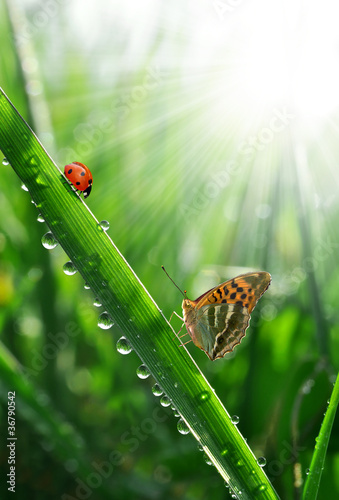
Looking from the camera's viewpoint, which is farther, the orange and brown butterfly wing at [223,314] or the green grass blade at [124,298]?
the orange and brown butterfly wing at [223,314]

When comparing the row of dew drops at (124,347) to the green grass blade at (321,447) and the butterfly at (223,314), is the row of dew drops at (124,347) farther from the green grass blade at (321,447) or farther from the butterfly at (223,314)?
the butterfly at (223,314)

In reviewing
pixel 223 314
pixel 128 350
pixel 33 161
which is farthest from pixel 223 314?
pixel 33 161

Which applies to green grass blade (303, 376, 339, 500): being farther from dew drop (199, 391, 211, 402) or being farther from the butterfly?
the butterfly

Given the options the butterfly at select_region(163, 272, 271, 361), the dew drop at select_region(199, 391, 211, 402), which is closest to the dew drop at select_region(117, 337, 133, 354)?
the dew drop at select_region(199, 391, 211, 402)

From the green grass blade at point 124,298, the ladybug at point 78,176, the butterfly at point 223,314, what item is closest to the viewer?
the green grass blade at point 124,298

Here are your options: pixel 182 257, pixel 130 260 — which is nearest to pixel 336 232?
pixel 182 257

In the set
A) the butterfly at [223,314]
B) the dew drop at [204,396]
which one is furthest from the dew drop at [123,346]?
the butterfly at [223,314]

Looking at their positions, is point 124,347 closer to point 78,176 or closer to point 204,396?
point 204,396

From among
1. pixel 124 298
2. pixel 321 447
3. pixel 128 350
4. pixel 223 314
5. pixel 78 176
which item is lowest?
pixel 321 447
